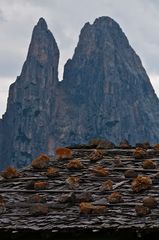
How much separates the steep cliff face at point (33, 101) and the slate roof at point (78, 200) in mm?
178214

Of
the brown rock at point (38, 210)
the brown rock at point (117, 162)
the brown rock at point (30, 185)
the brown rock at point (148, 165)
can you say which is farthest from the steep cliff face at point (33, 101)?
the brown rock at point (38, 210)

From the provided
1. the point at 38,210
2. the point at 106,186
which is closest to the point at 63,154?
the point at 106,186

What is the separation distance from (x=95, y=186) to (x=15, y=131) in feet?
606

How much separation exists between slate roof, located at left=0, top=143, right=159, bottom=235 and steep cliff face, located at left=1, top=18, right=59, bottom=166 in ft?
585

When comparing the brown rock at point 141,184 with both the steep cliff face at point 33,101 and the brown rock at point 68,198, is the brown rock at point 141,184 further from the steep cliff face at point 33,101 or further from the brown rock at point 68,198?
the steep cliff face at point 33,101

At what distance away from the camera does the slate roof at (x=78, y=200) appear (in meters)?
5.84

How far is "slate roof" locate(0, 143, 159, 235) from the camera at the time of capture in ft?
19.1

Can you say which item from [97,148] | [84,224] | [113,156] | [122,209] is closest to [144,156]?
[113,156]

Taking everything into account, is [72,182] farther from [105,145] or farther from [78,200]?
[105,145]

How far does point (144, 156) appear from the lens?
920cm

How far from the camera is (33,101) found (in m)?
188

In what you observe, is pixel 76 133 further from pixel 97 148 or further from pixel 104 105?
pixel 97 148

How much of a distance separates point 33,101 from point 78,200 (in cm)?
18148

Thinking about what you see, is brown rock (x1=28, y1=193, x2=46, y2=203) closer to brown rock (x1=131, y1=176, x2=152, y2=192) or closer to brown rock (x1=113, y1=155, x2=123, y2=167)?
brown rock (x1=131, y1=176, x2=152, y2=192)
